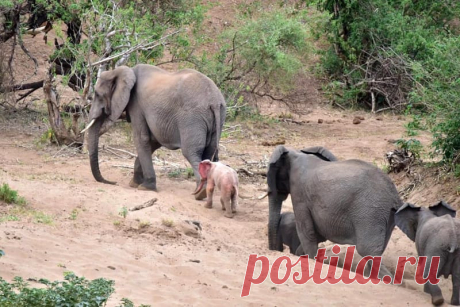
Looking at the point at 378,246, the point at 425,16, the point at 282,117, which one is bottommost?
the point at 282,117

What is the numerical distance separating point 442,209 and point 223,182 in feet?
11.1

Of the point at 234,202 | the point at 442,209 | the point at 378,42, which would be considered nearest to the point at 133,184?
the point at 234,202

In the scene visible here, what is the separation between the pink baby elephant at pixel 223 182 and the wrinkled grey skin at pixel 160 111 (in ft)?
1.26

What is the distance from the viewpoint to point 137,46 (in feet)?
46.3

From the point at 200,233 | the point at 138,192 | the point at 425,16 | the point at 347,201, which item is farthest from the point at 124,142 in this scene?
the point at 425,16

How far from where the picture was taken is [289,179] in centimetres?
946

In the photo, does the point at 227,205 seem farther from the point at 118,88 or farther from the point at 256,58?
the point at 256,58

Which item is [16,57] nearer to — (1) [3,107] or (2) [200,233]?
(1) [3,107]

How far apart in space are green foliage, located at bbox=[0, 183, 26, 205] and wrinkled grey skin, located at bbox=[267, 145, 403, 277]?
2.69 metres

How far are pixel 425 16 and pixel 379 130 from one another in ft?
14.5

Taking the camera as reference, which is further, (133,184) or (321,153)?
(133,184)

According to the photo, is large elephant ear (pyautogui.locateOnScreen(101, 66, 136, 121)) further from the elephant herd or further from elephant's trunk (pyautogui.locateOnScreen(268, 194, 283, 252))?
elephant's trunk (pyautogui.locateOnScreen(268, 194, 283, 252))

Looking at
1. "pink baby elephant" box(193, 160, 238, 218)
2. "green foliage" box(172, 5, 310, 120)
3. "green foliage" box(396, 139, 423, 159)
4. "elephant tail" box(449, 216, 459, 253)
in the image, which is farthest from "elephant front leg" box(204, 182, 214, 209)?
"green foliage" box(172, 5, 310, 120)

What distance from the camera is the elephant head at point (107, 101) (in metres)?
12.1
